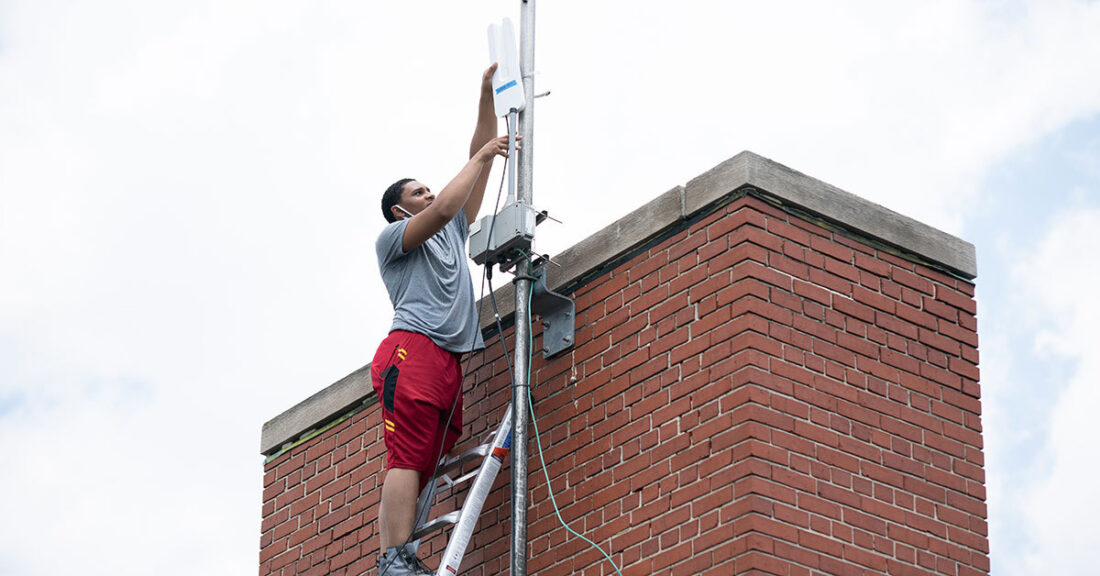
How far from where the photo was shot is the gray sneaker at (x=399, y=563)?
8.48m

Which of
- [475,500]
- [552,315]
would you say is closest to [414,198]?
[552,315]

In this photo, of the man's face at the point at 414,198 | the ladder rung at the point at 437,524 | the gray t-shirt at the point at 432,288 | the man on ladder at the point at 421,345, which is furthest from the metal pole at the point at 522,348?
the man's face at the point at 414,198

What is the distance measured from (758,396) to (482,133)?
2487 mm

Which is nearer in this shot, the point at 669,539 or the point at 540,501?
the point at 669,539

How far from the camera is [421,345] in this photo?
29.3 ft

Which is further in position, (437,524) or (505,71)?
(505,71)

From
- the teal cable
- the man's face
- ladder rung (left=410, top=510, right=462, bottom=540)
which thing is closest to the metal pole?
the teal cable

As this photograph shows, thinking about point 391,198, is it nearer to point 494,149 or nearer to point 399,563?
point 494,149

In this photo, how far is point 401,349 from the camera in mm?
8906

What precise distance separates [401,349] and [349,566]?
5.64ft

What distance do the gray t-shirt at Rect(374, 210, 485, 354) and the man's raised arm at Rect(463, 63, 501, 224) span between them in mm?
309

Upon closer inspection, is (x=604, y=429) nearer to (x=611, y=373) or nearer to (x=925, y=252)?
(x=611, y=373)

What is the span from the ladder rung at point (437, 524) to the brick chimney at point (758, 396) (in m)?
0.45

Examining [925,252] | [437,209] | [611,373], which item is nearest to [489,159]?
[437,209]
